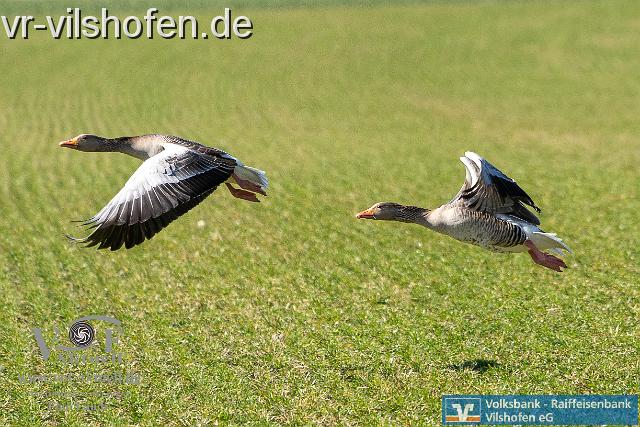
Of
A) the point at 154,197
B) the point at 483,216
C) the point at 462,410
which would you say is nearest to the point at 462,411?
the point at 462,410

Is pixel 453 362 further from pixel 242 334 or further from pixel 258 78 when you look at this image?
pixel 258 78

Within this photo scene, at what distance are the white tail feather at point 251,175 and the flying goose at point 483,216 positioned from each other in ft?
5.12

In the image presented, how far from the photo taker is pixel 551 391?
9.82m

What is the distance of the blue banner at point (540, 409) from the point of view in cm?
910

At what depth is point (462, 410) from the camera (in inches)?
371

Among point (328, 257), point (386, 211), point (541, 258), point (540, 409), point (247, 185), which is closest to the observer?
point (540, 409)

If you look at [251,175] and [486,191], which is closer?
[486,191]

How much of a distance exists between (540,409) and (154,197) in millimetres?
4575

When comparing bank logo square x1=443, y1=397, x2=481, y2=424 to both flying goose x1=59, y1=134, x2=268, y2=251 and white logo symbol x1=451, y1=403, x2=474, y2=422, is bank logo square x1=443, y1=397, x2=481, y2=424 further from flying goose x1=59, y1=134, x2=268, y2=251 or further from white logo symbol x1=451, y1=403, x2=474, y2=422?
flying goose x1=59, y1=134, x2=268, y2=251

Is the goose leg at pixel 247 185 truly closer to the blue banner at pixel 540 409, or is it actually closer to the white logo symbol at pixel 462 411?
the blue banner at pixel 540 409

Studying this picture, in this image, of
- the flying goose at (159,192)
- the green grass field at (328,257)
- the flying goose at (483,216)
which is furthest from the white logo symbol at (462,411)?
the flying goose at (159,192)

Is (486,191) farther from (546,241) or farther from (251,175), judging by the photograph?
(251,175)

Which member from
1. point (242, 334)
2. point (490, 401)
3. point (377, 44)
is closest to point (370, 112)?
point (377, 44)

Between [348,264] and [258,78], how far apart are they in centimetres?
3310
